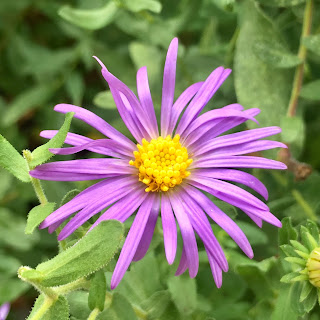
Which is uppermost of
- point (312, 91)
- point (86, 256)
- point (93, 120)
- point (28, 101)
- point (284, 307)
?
point (28, 101)

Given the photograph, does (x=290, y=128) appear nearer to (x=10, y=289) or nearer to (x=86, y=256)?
(x=86, y=256)

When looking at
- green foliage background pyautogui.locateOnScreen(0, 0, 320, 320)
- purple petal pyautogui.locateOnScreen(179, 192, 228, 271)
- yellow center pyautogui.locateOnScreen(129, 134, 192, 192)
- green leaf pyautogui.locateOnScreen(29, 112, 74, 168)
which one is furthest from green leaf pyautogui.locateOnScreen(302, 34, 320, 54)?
green leaf pyautogui.locateOnScreen(29, 112, 74, 168)

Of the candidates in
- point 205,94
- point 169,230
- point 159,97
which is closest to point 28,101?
point 159,97

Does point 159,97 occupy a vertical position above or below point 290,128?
above

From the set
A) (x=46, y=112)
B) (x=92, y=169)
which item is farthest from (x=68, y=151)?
(x=46, y=112)

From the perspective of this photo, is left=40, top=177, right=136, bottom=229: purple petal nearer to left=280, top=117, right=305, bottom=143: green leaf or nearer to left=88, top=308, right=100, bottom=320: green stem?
left=88, top=308, right=100, bottom=320: green stem

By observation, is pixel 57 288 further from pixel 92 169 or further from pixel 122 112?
pixel 122 112

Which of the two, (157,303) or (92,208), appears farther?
(157,303)

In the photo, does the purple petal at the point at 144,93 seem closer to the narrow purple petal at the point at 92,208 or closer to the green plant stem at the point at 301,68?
the narrow purple petal at the point at 92,208
